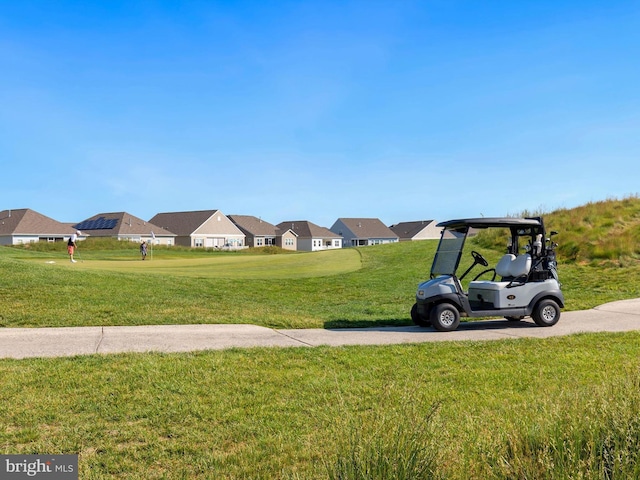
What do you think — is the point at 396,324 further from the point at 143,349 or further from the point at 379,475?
the point at 379,475

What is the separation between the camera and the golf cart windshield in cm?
1062

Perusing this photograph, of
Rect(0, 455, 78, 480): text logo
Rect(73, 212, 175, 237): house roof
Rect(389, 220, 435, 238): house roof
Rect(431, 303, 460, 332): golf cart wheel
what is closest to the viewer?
Rect(0, 455, 78, 480): text logo

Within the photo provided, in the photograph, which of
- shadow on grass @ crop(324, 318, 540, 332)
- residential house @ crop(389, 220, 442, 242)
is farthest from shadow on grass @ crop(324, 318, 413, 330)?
residential house @ crop(389, 220, 442, 242)

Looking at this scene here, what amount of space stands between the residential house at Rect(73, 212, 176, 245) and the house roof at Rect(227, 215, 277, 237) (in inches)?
534

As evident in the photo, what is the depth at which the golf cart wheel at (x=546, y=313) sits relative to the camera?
10875 millimetres

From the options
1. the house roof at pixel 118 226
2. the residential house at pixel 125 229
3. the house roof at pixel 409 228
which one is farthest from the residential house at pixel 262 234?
the house roof at pixel 409 228

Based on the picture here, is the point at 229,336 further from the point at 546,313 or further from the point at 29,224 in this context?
the point at 29,224

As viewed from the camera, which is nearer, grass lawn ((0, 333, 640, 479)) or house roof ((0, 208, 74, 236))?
grass lawn ((0, 333, 640, 479))

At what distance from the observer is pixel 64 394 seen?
5762mm

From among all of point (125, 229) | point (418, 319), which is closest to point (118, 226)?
point (125, 229)

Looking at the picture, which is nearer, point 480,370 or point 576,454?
point 576,454

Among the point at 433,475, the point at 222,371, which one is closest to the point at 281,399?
the point at 222,371

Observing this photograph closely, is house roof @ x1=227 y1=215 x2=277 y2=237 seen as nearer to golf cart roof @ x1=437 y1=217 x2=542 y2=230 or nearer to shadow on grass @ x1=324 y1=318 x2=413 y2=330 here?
shadow on grass @ x1=324 y1=318 x2=413 y2=330

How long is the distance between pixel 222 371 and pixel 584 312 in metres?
9.72
